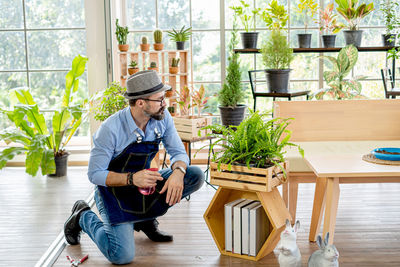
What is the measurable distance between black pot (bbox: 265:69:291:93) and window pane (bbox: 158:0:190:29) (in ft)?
3.81

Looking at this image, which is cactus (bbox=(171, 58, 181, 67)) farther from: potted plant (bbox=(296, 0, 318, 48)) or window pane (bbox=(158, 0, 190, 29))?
potted plant (bbox=(296, 0, 318, 48))

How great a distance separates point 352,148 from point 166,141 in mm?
1250

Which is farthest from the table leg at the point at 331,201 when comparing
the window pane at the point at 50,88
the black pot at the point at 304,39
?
the window pane at the point at 50,88

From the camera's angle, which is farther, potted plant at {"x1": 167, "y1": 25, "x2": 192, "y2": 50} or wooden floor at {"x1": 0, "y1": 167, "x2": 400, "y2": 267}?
potted plant at {"x1": 167, "y1": 25, "x2": 192, "y2": 50}

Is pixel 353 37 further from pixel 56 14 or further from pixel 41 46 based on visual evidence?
pixel 41 46

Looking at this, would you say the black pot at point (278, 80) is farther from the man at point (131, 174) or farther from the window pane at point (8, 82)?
the window pane at point (8, 82)

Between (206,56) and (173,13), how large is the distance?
55 centimetres

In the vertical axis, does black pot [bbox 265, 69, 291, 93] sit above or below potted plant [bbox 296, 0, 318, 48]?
below

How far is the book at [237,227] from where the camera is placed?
113 inches

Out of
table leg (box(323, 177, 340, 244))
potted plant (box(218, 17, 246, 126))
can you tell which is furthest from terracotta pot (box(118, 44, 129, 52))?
table leg (box(323, 177, 340, 244))

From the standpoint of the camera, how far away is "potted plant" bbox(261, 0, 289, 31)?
4871 millimetres

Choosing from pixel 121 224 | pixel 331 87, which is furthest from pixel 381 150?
pixel 331 87

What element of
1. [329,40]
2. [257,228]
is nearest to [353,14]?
[329,40]

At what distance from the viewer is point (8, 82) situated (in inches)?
190
